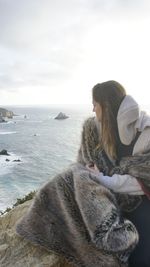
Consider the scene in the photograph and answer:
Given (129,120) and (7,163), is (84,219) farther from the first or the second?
(7,163)

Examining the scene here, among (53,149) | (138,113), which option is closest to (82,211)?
(138,113)

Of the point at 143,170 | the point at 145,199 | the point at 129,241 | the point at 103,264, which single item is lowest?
the point at 103,264

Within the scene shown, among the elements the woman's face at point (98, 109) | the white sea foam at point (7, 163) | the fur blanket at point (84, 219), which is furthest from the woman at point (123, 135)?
the white sea foam at point (7, 163)

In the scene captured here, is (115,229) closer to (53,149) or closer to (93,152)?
(93,152)

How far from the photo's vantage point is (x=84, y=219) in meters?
3.70

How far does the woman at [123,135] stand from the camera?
372 centimetres

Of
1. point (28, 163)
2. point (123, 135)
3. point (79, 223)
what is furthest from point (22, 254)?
point (28, 163)

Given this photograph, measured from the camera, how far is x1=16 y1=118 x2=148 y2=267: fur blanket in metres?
3.54

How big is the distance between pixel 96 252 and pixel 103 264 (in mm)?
122

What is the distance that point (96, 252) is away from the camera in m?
3.68

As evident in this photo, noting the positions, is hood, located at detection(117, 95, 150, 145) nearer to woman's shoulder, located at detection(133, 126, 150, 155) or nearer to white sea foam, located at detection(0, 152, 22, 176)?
woman's shoulder, located at detection(133, 126, 150, 155)

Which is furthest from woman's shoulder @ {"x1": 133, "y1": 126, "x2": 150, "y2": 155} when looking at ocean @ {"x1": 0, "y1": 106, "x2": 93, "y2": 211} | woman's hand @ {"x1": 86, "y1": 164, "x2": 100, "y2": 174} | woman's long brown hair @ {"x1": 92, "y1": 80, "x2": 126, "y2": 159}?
ocean @ {"x1": 0, "y1": 106, "x2": 93, "y2": 211}

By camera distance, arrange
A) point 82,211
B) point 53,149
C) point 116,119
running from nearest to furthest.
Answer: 1. point 82,211
2. point 116,119
3. point 53,149

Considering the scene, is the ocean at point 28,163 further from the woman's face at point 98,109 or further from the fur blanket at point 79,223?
the fur blanket at point 79,223
